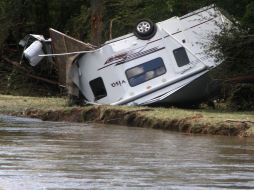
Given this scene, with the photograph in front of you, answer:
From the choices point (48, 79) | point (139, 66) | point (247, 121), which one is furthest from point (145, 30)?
point (48, 79)

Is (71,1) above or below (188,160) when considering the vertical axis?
above

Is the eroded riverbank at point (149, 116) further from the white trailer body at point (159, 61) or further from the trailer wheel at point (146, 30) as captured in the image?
the trailer wheel at point (146, 30)

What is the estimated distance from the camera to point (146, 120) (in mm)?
21109

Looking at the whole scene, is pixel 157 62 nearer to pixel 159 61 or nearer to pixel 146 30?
pixel 159 61

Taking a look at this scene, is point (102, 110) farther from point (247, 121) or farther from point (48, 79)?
point (48, 79)

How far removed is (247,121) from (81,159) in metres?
5.70

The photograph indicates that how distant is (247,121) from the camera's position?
18.3 meters

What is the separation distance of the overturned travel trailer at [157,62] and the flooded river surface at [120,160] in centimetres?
551

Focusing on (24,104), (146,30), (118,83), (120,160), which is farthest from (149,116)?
(24,104)

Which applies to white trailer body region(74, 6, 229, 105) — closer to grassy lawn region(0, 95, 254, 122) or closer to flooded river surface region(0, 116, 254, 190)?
grassy lawn region(0, 95, 254, 122)

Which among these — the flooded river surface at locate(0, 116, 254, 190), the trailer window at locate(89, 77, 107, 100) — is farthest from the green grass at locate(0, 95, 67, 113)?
the flooded river surface at locate(0, 116, 254, 190)

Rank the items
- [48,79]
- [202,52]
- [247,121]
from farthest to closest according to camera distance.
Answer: [48,79], [202,52], [247,121]

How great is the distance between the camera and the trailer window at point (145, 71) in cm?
2572

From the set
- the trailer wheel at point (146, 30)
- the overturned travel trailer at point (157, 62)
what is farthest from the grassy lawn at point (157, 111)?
the trailer wheel at point (146, 30)
